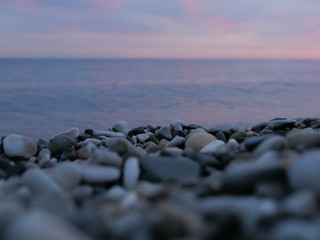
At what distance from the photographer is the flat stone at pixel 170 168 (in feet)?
7.66

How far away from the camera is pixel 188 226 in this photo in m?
1.45

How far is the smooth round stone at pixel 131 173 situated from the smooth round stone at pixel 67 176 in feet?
0.92

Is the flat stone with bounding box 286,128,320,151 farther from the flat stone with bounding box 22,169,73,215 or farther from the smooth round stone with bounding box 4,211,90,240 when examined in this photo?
the smooth round stone with bounding box 4,211,90,240

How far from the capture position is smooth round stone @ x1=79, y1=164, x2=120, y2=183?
2.33m

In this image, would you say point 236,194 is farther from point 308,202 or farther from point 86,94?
point 86,94

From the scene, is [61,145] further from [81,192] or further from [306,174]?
[306,174]

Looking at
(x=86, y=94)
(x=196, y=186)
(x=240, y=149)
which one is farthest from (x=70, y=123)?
(x=196, y=186)

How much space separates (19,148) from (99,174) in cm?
217

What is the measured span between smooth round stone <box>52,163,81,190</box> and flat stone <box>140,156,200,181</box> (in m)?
0.43

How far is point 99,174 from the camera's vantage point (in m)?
2.35

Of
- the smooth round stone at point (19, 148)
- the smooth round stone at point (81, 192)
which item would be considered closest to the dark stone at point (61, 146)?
the smooth round stone at point (19, 148)

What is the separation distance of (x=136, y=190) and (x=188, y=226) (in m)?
0.58

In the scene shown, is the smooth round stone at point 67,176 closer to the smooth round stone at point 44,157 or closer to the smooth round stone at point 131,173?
the smooth round stone at point 131,173

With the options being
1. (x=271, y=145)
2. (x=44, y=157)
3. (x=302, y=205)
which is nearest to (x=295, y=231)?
(x=302, y=205)
